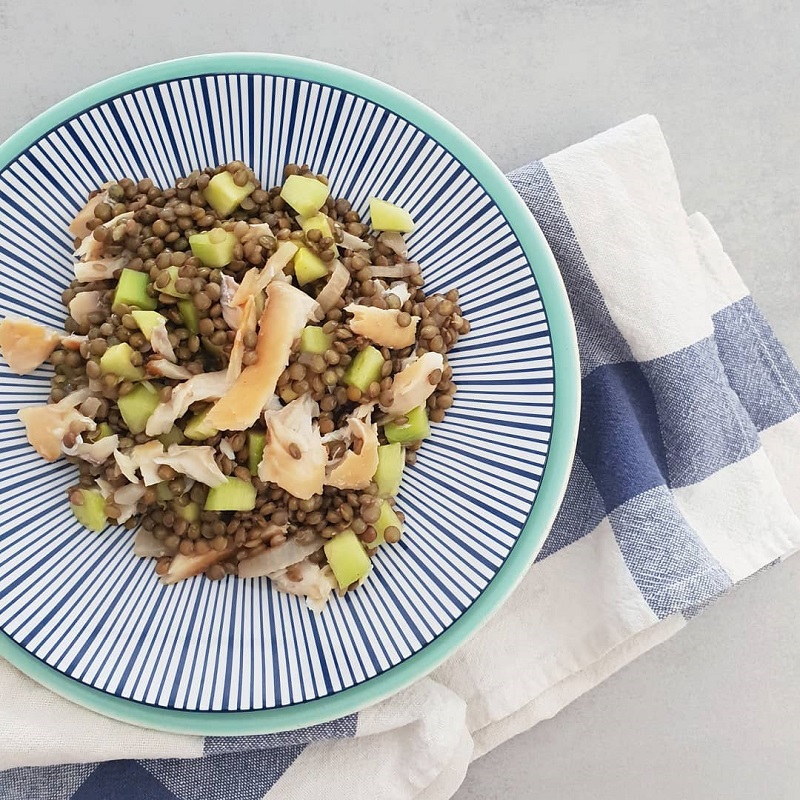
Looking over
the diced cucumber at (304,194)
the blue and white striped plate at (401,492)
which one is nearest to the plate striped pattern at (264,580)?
the blue and white striped plate at (401,492)

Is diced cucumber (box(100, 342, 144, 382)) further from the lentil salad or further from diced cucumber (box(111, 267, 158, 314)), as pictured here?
diced cucumber (box(111, 267, 158, 314))

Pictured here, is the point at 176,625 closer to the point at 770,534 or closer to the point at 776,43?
the point at 770,534

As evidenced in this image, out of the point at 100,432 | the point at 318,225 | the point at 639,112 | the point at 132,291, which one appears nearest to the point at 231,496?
the point at 100,432

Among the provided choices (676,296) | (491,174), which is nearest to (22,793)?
(491,174)

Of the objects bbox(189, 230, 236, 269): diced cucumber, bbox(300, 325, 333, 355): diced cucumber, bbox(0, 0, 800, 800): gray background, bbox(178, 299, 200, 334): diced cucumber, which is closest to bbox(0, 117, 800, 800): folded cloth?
bbox(0, 0, 800, 800): gray background

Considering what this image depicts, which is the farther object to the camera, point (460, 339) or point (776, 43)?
point (776, 43)

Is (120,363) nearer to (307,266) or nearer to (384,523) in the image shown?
(307,266)
